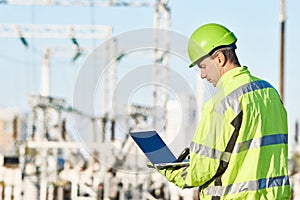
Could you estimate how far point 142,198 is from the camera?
22.3 meters

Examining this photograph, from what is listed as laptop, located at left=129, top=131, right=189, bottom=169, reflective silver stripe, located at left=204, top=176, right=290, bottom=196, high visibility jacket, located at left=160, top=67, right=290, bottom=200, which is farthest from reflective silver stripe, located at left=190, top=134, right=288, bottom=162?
laptop, located at left=129, top=131, right=189, bottom=169

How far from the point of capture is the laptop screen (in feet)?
17.1

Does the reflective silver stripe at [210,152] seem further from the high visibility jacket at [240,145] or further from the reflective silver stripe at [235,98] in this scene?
the reflective silver stripe at [235,98]

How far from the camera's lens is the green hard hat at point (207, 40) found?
5.11 metres

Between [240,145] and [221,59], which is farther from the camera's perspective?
[221,59]

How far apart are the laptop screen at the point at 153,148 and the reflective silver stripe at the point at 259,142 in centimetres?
43

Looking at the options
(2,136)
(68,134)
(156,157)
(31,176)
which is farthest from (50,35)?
(156,157)

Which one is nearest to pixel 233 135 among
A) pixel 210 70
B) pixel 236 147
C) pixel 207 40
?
pixel 236 147

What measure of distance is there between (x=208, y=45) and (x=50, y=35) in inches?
993

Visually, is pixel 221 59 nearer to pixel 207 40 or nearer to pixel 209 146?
pixel 207 40

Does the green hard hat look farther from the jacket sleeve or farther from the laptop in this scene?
the laptop

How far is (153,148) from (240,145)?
0.54 meters

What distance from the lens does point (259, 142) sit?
4969 mm

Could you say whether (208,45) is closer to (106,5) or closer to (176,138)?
(176,138)
